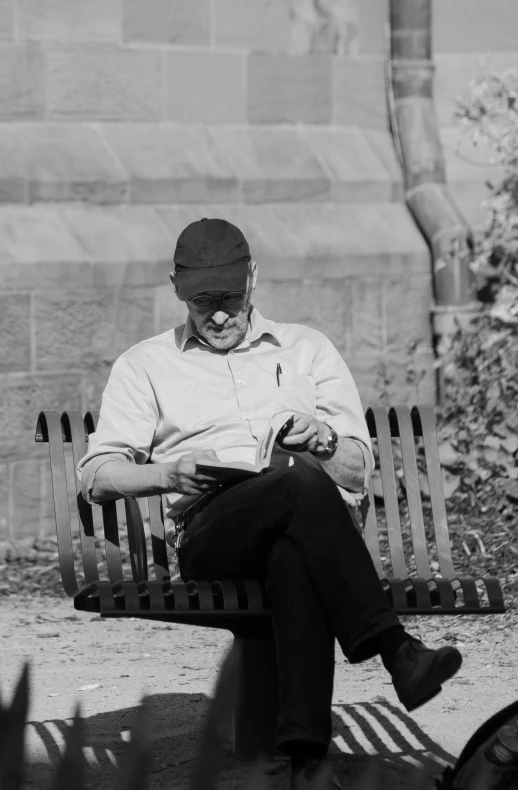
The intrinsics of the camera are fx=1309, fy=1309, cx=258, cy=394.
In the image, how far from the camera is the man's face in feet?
12.2

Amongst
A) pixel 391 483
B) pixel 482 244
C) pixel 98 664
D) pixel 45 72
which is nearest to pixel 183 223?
pixel 45 72

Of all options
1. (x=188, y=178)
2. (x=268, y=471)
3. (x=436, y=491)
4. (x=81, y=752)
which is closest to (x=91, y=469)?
(x=268, y=471)

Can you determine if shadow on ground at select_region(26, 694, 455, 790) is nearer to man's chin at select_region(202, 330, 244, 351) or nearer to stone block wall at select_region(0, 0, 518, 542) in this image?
man's chin at select_region(202, 330, 244, 351)

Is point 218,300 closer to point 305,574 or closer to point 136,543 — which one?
point 136,543

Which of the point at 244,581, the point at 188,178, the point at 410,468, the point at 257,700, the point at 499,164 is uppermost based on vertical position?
the point at 499,164

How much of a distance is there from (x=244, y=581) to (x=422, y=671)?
593 mm

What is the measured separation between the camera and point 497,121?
7.26m

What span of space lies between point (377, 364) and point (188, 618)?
12.7 ft

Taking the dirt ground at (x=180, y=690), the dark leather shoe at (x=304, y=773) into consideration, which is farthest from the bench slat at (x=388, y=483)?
the dark leather shoe at (x=304, y=773)

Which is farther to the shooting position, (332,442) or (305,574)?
(332,442)

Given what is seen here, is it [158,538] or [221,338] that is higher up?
[221,338]

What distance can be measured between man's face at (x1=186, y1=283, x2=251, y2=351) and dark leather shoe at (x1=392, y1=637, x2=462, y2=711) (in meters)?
1.19

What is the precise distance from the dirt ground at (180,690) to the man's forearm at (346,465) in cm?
67

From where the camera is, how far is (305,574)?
3.06m
